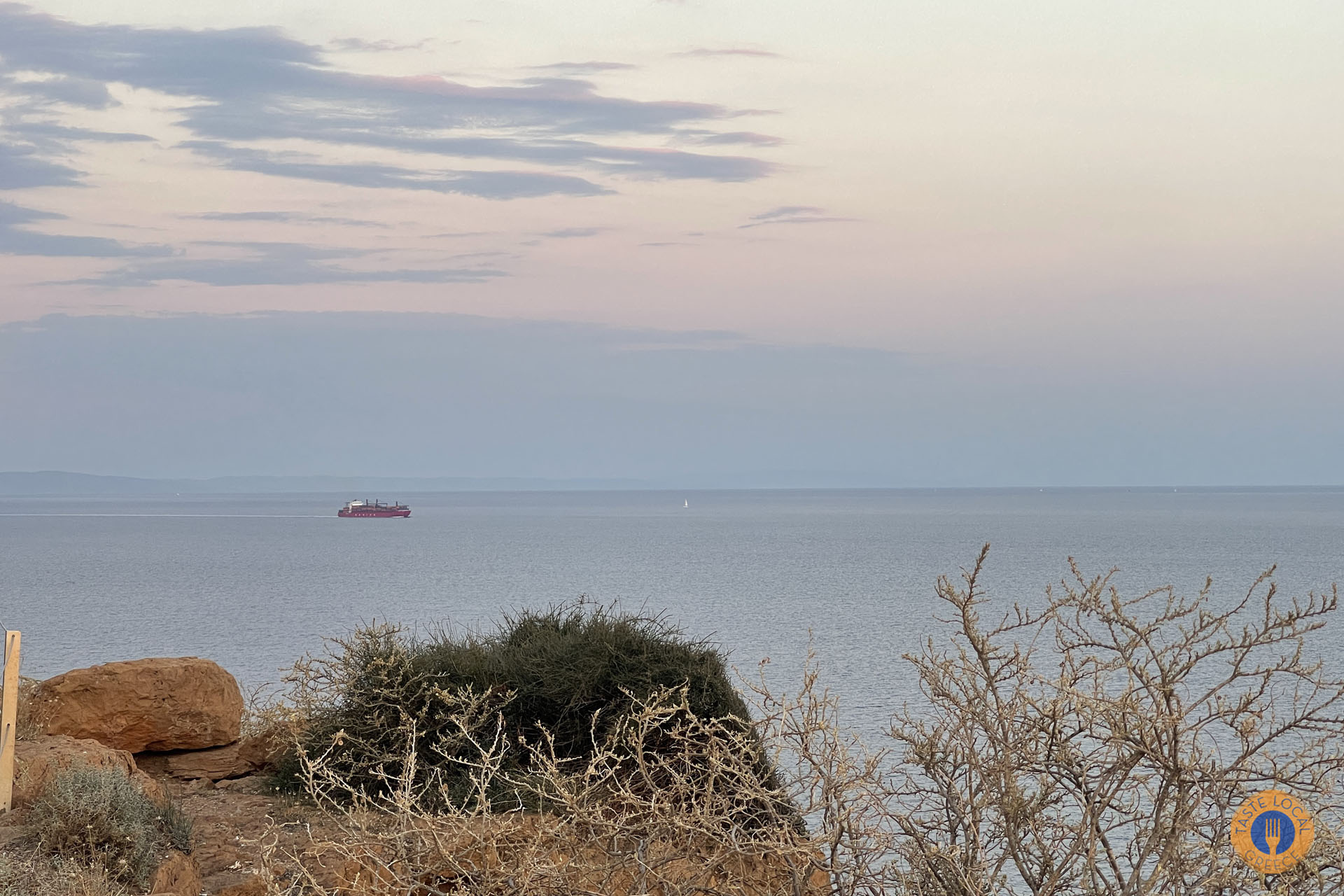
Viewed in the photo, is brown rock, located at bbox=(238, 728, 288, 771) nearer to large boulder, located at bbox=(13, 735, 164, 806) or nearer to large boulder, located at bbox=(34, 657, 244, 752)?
large boulder, located at bbox=(34, 657, 244, 752)

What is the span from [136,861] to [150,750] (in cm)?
343

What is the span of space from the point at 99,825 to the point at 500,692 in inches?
114

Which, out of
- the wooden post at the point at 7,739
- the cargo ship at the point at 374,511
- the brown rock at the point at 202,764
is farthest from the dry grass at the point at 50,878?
the cargo ship at the point at 374,511

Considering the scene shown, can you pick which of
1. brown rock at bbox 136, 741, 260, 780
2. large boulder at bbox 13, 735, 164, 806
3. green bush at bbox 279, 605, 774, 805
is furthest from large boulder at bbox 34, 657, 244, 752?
green bush at bbox 279, 605, 774, 805

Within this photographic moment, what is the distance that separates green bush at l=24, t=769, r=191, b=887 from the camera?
25.1 feet

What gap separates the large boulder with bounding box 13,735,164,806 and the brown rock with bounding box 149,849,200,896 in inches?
38.1

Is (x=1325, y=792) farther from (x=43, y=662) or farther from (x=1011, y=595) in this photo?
(x=1011, y=595)

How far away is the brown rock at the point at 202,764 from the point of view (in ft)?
35.0

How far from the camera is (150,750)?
10.9 m

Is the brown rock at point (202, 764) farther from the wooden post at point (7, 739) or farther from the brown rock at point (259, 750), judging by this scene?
the wooden post at point (7, 739)

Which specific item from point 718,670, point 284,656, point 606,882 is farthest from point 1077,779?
point 284,656

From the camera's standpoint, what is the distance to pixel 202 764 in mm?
10789

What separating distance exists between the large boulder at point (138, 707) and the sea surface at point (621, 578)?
10.6ft

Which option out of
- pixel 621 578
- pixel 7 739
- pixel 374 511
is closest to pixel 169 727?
pixel 7 739
